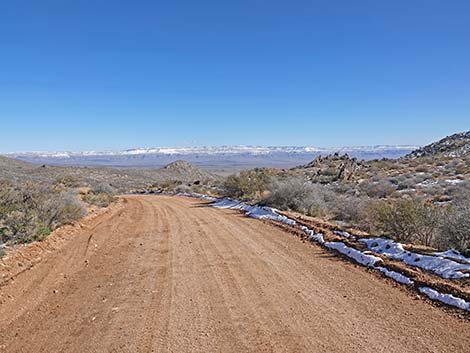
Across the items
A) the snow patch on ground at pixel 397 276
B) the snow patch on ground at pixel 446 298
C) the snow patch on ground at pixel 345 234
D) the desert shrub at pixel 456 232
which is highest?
the desert shrub at pixel 456 232

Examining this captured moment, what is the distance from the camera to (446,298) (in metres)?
6.71

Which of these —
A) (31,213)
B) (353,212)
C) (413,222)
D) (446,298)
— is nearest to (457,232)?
(413,222)

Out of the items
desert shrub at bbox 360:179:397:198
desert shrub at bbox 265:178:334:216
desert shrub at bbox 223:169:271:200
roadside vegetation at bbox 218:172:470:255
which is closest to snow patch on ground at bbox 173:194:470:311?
roadside vegetation at bbox 218:172:470:255

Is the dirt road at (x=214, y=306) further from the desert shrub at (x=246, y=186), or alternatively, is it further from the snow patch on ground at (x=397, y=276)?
the desert shrub at (x=246, y=186)

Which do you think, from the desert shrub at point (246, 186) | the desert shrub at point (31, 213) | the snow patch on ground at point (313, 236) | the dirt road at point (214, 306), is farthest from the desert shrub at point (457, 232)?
the desert shrub at point (246, 186)

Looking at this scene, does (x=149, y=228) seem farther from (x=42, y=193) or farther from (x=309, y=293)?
(x=309, y=293)

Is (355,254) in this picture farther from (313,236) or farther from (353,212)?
(353,212)

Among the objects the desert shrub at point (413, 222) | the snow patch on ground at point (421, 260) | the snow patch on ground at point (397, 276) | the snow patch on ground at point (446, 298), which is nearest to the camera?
the snow patch on ground at point (446, 298)

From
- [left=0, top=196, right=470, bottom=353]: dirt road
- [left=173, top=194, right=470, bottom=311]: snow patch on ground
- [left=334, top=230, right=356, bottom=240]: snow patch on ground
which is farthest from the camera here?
[left=334, top=230, right=356, bottom=240]: snow patch on ground

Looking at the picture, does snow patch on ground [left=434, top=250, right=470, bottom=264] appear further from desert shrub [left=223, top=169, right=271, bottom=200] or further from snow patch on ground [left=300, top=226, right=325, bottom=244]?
desert shrub [left=223, top=169, right=271, bottom=200]

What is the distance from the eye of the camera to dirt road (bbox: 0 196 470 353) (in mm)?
5504

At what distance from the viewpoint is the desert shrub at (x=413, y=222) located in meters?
11.5

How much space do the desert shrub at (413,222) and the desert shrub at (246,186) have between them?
48.8 ft

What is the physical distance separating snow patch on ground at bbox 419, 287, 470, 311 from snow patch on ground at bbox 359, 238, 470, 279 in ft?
3.09
